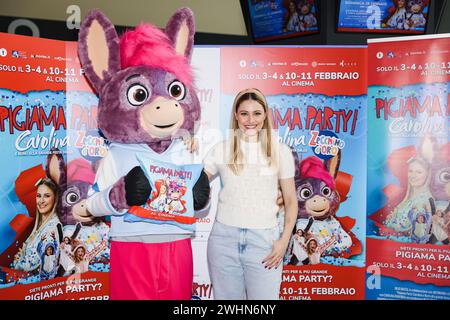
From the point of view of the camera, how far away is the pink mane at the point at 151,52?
7.37 feet

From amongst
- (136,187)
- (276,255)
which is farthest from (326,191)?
(136,187)

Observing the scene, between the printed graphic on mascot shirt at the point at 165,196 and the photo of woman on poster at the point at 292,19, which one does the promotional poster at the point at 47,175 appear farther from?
the photo of woman on poster at the point at 292,19

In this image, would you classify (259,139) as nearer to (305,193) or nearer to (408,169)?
(305,193)

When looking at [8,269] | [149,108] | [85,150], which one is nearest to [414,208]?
[149,108]

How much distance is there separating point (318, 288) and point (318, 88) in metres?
1.06

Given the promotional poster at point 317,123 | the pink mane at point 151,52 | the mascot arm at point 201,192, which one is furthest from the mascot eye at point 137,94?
the promotional poster at point 317,123

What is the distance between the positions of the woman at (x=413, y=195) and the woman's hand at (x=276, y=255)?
657 mm

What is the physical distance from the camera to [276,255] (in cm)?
241

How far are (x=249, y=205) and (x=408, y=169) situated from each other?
0.92m

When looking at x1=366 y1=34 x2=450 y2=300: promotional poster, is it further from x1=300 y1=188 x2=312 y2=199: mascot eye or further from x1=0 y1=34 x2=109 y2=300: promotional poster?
x1=0 y1=34 x2=109 y2=300: promotional poster

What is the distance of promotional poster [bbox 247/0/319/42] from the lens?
3.26m

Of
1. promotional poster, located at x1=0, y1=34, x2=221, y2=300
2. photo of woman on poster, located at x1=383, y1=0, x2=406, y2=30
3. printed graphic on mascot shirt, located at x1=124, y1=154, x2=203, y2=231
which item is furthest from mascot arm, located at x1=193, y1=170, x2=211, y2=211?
photo of woman on poster, located at x1=383, y1=0, x2=406, y2=30

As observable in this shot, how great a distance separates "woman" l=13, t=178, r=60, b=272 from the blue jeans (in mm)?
873

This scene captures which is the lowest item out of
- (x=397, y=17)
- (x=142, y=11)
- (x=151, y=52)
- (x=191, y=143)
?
(x=191, y=143)
